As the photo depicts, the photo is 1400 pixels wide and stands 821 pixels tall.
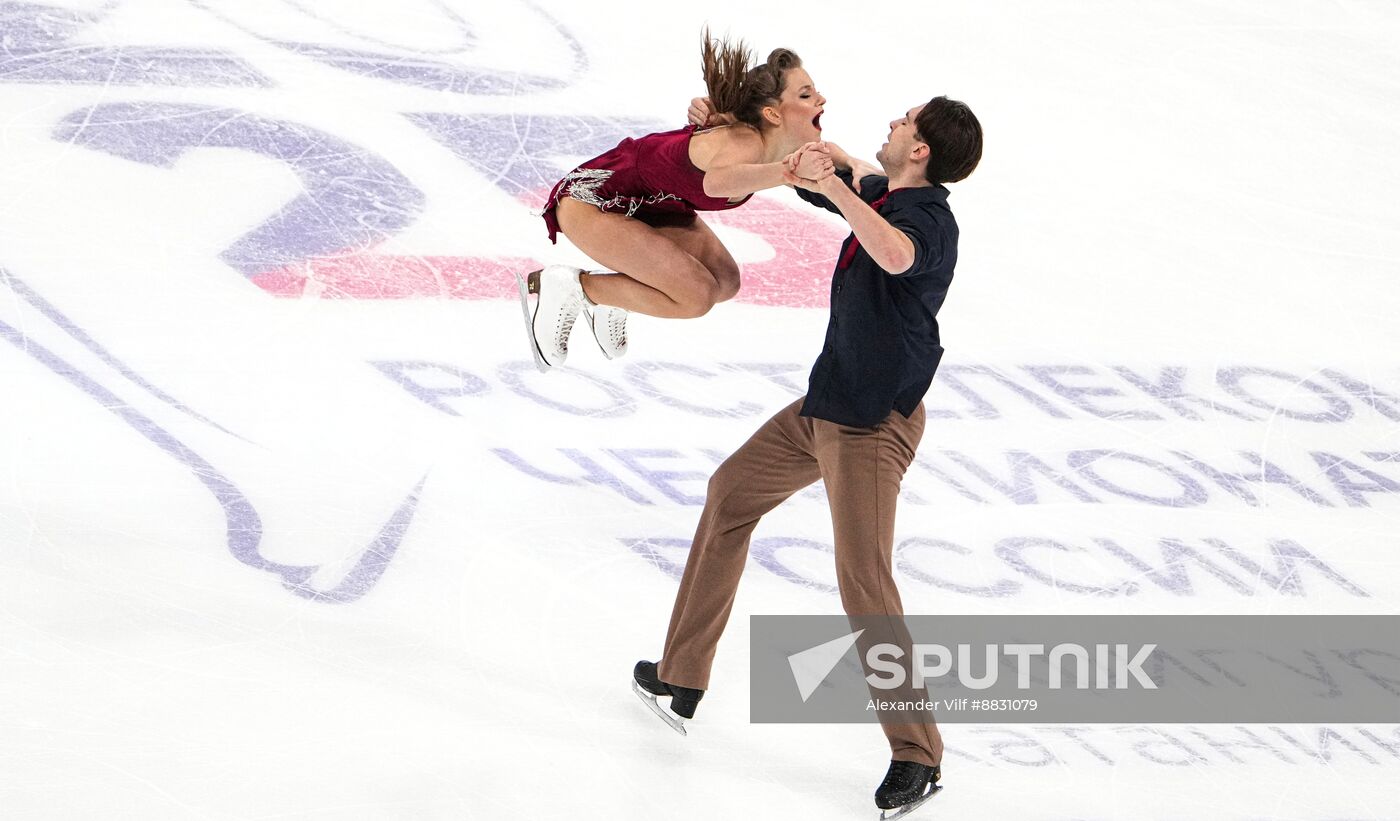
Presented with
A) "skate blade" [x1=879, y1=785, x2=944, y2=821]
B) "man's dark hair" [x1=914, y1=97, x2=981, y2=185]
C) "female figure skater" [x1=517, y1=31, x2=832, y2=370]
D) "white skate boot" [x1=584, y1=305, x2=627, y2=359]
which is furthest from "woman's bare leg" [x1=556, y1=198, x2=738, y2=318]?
"skate blade" [x1=879, y1=785, x2=944, y2=821]

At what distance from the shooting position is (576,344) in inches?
210

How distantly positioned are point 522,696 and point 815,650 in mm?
952

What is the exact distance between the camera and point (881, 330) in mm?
3383

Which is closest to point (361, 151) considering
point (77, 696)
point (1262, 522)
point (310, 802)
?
point (77, 696)

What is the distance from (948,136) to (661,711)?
1.73 metres

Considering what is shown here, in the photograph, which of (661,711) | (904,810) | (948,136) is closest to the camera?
(948,136)

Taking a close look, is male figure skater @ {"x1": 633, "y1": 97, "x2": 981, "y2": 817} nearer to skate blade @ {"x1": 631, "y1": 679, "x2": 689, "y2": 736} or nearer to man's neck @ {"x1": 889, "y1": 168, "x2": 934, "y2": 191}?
man's neck @ {"x1": 889, "y1": 168, "x2": 934, "y2": 191}

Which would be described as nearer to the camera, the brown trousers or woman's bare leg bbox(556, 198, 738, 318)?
the brown trousers

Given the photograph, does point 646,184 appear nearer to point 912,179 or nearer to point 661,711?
point 912,179

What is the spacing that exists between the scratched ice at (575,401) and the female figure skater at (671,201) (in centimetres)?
84

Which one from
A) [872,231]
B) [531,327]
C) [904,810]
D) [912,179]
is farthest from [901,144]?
[904,810]

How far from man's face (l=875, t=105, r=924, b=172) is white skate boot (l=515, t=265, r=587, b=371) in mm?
1085

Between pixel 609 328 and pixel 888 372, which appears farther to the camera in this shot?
pixel 609 328

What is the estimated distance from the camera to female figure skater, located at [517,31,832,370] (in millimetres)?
3605
